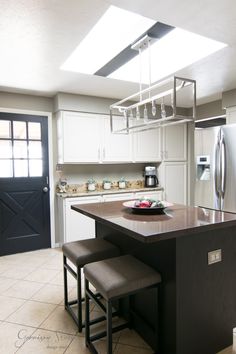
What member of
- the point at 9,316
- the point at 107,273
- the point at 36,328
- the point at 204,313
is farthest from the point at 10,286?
the point at 204,313

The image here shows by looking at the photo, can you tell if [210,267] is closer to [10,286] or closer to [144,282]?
[144,282]

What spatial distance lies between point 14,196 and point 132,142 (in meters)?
2.13

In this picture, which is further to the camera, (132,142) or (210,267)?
(132,142)

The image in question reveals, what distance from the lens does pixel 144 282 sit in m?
1.65

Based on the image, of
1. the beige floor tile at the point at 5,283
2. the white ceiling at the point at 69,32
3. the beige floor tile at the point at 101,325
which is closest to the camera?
the white ceiling at the point at 69,32

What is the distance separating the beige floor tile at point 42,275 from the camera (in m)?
3.03

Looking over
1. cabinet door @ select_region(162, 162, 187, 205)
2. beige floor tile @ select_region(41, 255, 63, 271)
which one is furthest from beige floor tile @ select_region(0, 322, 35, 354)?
cabinet door @ select_region(162, 162, 187, 205)

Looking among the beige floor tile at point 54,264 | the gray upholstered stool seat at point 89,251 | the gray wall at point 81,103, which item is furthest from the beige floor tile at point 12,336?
the gray wall at point 81,103

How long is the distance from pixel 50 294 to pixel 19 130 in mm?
2435

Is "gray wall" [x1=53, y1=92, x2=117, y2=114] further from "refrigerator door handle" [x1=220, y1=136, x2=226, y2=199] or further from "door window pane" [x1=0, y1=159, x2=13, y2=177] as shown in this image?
"refrigerator door handle" [x1=220, y1=136, x2=226, y2=199]

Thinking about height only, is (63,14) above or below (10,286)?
above

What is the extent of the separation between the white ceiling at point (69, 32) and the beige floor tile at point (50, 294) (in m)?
2.45

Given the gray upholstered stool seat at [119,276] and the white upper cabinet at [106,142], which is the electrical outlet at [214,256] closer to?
the gray upholstered stool seat at [119,276]

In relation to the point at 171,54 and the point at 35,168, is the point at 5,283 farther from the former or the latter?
the point at 171,54
